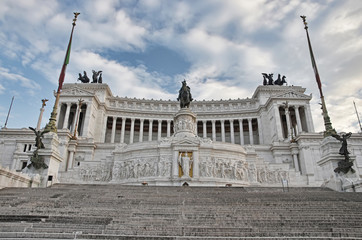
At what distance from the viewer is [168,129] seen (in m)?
58.2

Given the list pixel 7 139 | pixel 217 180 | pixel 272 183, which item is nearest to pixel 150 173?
pixel 217 180

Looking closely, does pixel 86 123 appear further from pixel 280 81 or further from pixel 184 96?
pixel 280 81

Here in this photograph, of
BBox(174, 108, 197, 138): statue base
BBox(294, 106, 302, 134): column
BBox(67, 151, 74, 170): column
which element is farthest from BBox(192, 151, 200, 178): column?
BBox(294, 106, 302, 134): column

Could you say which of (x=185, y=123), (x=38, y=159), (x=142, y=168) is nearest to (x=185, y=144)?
(x=185, y=123)

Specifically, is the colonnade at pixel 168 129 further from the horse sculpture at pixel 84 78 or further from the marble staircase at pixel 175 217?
the marble staircase at pixel 175 217

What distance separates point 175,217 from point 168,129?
49.2 meters

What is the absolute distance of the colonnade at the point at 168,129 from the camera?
57.2m

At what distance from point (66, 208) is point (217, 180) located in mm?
16717

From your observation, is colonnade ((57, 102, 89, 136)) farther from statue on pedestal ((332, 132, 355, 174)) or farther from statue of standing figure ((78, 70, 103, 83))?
statue on pedestal ((332, 132, 355, 174))

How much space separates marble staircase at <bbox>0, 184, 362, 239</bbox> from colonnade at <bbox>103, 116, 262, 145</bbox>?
44.4 m

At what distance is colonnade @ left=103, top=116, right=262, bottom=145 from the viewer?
5722cm

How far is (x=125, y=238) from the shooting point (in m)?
7.09

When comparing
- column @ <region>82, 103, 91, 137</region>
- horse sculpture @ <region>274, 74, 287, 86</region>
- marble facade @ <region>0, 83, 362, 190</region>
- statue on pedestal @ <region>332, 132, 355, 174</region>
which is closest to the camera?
statue on pedestal @ <region>332, 132, 355, 174</region>

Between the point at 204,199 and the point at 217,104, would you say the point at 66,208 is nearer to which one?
the point at 204,199
